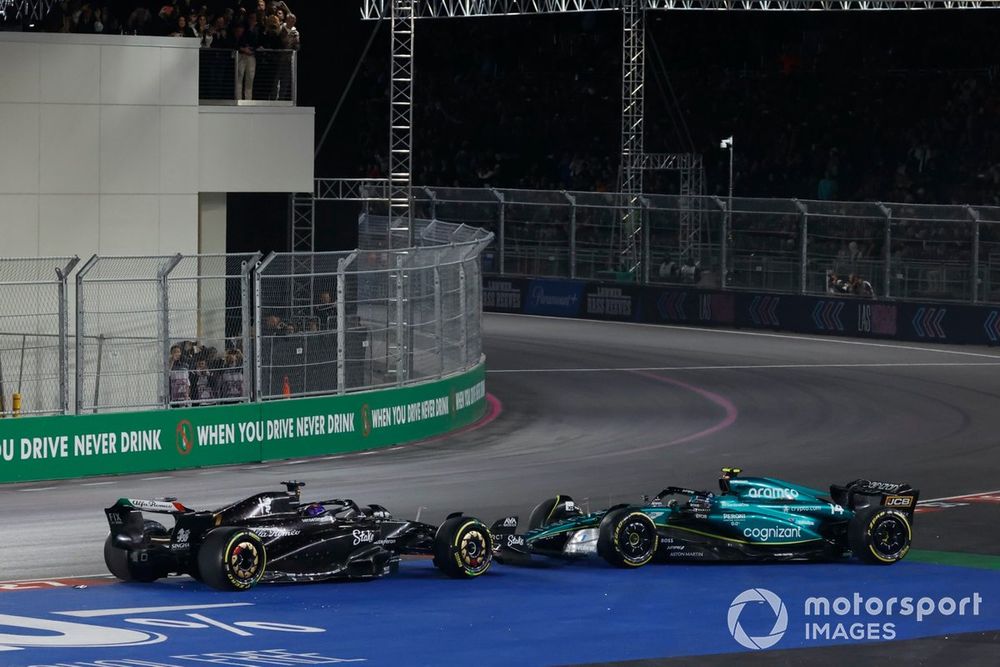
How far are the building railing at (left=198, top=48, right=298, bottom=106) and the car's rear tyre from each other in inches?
573

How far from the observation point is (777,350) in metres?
36.2

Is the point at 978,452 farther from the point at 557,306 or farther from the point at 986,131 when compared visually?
the point at 986,131

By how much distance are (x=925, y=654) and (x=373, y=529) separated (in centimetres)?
466

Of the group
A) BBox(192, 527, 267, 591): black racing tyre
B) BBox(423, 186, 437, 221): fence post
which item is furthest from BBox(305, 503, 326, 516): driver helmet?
BBox(423, 186, 437, 221): fence post

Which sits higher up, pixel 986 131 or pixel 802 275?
pixel 986 131

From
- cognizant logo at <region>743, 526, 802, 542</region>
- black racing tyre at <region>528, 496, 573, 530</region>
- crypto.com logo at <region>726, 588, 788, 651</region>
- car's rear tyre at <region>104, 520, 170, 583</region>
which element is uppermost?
black racing tyre at <region>528, 496, 573, 530</region>

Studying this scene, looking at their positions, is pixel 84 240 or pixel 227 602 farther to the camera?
pixel 84 240

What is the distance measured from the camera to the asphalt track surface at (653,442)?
18.6 meters

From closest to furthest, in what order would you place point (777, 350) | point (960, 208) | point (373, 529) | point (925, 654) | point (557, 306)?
point (925, 654)
point (373, 529)
point (777, 350)
point (960, 208)
point (557, 306)

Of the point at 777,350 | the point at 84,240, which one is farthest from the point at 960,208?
the point at 84,240

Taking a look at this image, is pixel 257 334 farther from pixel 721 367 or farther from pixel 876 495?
pixel 721 367

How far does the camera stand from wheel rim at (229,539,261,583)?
45.2 ft

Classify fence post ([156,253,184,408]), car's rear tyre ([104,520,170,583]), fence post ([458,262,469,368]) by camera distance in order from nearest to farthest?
car's rear tyre ([104,520,170,583]), fence post ([156,253,184,408]), fence post ([458,262,469,368])

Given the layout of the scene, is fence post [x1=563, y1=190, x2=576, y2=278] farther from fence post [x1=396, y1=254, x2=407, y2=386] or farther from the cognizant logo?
the cognizant logo
